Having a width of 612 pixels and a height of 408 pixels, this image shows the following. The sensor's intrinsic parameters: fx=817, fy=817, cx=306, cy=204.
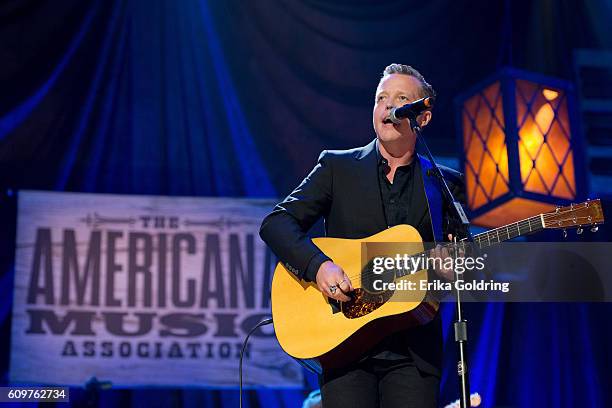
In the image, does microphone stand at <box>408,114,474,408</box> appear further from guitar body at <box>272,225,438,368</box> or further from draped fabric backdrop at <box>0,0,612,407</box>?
draped fabric backdrop at <box>0,0,612,407</box>

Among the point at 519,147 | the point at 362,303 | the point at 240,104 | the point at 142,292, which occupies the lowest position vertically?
the point at 362,303

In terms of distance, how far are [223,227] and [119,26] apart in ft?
4.99

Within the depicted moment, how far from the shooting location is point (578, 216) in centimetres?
280

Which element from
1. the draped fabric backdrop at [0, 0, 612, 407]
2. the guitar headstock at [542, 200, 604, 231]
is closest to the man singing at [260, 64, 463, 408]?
the guitar headstock at [542, 200, 604, 231]

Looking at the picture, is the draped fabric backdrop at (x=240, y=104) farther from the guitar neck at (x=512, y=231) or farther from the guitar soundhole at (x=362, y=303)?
the guitar neck at (x=512, y=231)

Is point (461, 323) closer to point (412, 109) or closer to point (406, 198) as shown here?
point (406, 198)

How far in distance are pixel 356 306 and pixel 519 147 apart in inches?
112

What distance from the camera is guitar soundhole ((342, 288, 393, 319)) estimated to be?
2857 millimetres

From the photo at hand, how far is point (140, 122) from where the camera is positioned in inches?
212

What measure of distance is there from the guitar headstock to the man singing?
1.20 feet

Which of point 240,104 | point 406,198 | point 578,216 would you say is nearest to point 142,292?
point 240,104

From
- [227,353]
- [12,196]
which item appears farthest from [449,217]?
[12,196]

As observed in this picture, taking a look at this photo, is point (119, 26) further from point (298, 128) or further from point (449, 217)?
point (449, 217)

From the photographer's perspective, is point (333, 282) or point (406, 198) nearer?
point (333, 282)
